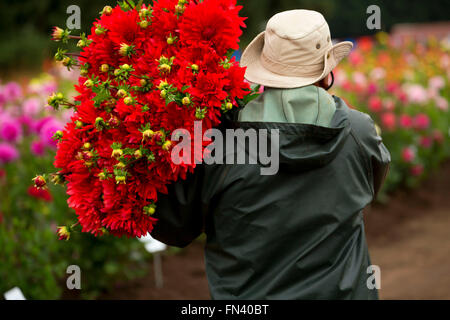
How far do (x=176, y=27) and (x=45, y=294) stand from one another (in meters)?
1.98

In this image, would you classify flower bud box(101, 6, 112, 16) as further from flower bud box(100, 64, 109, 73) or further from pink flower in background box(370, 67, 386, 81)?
pink flower in background box(370, 67, 386, 81)

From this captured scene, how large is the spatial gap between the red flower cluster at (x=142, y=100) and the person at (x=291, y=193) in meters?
0.13

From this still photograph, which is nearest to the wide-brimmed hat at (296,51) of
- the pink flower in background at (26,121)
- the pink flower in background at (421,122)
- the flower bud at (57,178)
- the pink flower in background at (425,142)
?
the flower bud at (57,178)

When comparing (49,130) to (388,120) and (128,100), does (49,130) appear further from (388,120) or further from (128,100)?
(388,120)

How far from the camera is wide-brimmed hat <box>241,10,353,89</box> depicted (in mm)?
1816

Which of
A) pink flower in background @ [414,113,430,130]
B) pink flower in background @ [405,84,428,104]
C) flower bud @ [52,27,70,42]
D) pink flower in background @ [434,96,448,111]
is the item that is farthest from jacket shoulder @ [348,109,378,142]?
pink flower in background @ [434,96,448,111]

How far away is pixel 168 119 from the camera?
167 centimetres

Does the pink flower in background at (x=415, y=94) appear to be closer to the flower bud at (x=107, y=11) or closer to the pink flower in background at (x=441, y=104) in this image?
the pink flower in background at (x=441, y=104)

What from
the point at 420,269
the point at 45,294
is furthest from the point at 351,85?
the point at 45,294

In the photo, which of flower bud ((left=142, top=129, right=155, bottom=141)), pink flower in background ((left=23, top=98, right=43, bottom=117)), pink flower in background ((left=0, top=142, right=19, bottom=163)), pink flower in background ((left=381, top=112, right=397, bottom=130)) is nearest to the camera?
flower bud ((left=142, top=129, right=155, bottom=141))

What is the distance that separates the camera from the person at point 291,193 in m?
1.76

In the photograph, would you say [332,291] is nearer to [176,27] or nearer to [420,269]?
[176,27]

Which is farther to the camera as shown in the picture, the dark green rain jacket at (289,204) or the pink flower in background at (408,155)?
the pink flower in background at (408,155)

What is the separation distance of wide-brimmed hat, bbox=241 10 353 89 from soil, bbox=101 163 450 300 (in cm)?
233
